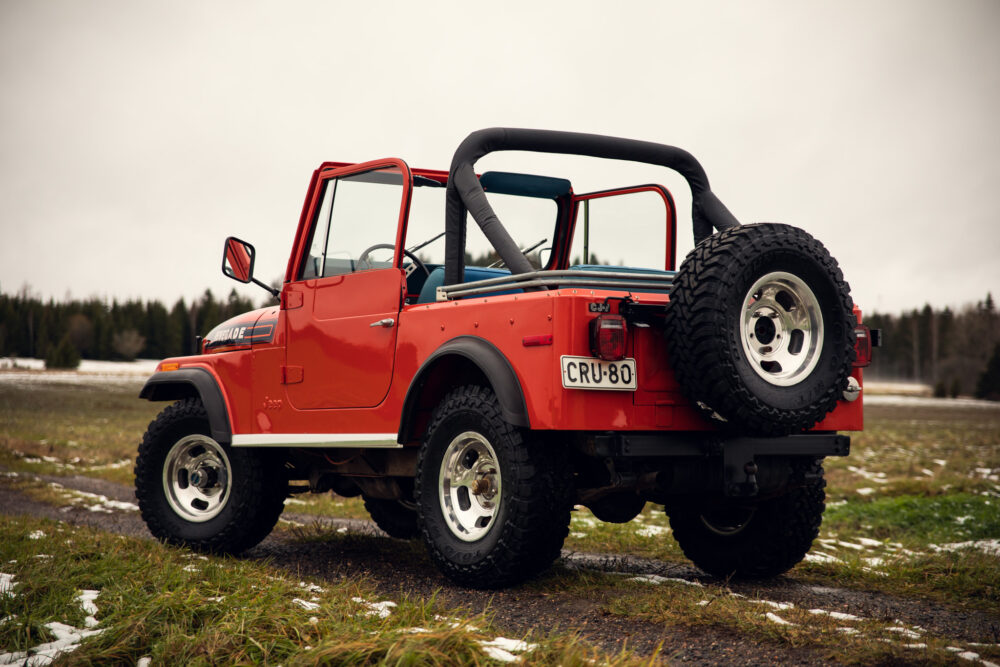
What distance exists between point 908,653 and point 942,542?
4.59 m

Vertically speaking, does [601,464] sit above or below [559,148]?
below

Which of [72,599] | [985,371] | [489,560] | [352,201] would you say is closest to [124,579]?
[72,599]

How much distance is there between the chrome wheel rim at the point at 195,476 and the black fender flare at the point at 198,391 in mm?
233

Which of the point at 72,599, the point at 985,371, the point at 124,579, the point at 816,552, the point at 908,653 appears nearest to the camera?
the point at 908,653

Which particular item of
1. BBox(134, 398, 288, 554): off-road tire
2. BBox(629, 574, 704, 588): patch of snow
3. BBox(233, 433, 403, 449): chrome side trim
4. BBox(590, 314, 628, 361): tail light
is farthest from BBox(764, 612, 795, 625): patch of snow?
BBox(134, 398, 288, 554): off-road tire

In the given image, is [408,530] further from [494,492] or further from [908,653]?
[908,653]

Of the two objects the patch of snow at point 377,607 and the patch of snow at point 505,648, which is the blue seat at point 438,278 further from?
the patch of snow at point 505,648

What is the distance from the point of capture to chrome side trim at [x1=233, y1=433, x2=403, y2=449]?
4914mm

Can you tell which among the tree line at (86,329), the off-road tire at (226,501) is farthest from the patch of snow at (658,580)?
the tree line at (86,329)

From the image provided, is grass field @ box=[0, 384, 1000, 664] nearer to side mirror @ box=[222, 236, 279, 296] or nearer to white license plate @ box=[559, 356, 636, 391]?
white license plate @ box=[559, 356, 636, 391]

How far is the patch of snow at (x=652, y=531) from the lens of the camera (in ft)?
22.0

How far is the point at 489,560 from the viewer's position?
4.09 meters

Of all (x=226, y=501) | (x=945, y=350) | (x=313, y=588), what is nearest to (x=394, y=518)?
(x=226, y=501)

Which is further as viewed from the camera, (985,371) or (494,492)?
(985,371)
